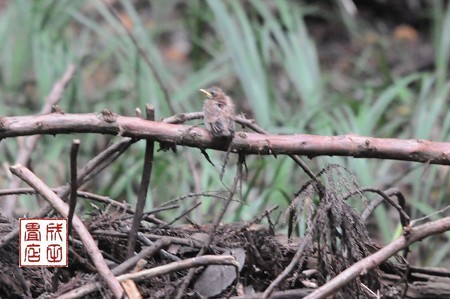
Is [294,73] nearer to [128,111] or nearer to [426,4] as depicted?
[128,111]

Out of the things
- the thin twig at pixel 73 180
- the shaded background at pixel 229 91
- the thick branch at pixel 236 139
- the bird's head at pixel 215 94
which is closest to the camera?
the thin twig at pixel 73 180

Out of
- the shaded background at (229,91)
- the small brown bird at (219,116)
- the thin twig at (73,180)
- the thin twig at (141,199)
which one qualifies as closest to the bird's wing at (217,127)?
the small brown bird at (219,116)

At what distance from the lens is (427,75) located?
150 inches

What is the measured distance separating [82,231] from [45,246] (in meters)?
0.09

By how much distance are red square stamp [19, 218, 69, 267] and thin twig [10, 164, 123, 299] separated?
0.03 m

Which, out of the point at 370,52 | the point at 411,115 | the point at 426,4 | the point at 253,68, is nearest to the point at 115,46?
the point at 253,68

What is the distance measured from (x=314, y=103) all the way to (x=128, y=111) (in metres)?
0.87

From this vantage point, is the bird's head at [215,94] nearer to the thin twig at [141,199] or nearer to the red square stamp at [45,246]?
the thin twig at [141,199]

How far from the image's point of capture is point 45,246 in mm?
1400

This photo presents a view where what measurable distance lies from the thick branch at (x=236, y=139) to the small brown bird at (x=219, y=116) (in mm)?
19

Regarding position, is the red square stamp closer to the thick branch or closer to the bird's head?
the thick branch

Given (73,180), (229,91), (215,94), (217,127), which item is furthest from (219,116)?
(229,91)

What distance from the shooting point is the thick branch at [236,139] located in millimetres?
1395

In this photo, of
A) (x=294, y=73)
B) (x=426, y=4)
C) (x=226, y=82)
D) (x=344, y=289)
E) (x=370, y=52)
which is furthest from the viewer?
(x=426, y=4)
